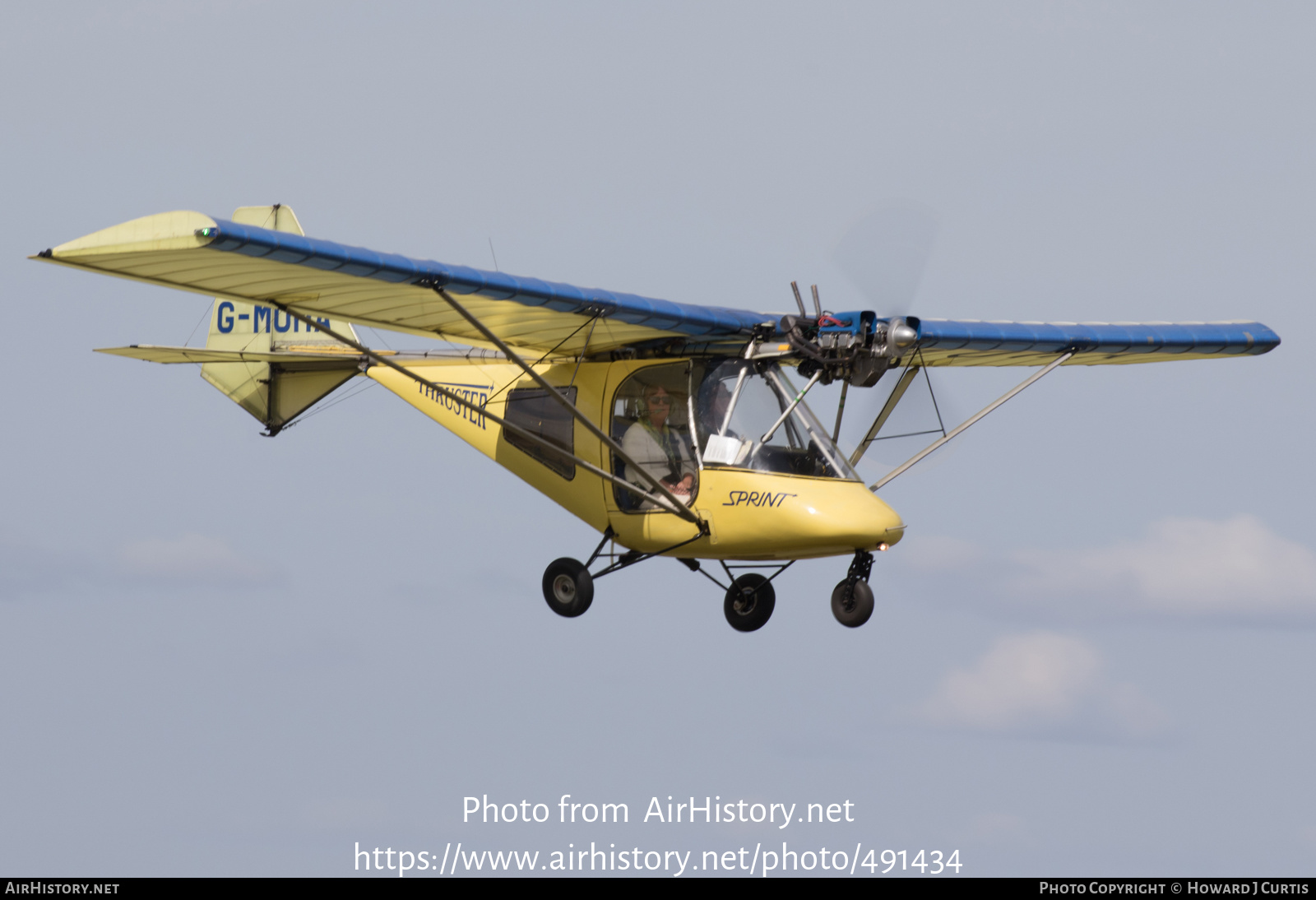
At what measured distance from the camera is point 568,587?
914 inches

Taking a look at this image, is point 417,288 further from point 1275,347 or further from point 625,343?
point 1275,347

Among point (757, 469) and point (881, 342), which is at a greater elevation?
point (881, 342)

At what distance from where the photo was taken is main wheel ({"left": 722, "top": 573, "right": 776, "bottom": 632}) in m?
24.0

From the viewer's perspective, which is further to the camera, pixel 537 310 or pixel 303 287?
pixel 537 310

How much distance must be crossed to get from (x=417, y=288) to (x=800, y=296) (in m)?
4.52

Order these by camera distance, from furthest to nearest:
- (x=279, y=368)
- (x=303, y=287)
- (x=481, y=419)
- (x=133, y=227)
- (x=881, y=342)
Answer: (x=279, y=368) < (x=481, y=419) < (x=881, y=342) < (x=303, y=287) < (x=133, y=227)

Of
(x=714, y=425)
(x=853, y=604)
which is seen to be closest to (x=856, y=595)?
(x=853, y=604)

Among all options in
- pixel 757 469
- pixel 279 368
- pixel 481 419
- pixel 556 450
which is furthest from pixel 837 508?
pixel 279 368

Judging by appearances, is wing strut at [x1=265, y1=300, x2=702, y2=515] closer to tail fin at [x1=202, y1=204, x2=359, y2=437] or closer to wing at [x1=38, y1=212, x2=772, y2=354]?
wing at [x1=38, y1=212, x2=772, y2=354]

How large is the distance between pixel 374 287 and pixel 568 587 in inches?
184

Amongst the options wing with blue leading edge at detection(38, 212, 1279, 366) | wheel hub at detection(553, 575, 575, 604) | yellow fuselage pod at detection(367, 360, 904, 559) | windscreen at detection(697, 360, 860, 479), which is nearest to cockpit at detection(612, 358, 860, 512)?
windscreen at detection(697, 360, 860, 479)

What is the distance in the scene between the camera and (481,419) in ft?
82.4

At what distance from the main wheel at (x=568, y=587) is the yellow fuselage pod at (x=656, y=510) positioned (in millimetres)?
591

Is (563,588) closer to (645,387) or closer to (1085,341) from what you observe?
(645,387)
